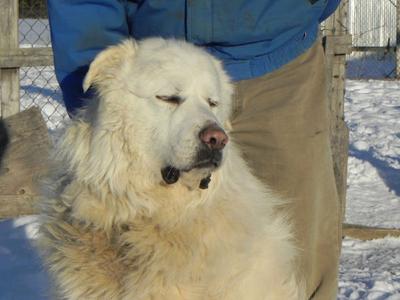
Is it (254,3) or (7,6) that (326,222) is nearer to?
(254,3)

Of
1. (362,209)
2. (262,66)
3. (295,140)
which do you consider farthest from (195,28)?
(362,209)

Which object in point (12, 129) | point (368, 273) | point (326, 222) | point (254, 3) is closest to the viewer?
point (254, 3)

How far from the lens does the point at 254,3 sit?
3412 millimetres

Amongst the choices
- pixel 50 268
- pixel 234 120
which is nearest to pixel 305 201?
pixel 234 120

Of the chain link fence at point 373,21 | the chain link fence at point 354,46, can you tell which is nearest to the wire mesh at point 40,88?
the chain link fence at point 354,46

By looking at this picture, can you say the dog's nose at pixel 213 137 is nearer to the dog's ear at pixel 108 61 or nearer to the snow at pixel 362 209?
the dog's ear at pixel 108 61

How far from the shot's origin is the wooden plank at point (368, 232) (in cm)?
659

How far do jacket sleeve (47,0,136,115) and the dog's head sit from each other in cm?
29

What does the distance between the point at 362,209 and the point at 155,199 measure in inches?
190

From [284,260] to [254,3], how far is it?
1.04m

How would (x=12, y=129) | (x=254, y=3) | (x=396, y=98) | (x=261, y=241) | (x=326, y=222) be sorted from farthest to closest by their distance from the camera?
(x=396, y=98) → (x=12, y=129) → (x=326, y=222) → (x=254, y=3) → (x=261, y=241)

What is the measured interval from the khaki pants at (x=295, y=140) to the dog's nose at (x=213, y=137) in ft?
1.80

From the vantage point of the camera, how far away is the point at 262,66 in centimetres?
353

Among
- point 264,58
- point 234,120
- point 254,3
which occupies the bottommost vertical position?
point 234,120
